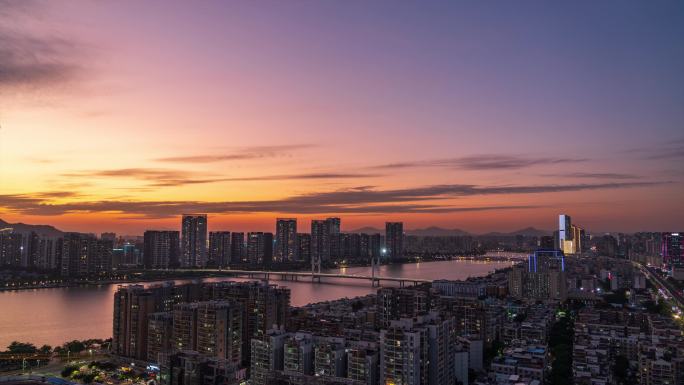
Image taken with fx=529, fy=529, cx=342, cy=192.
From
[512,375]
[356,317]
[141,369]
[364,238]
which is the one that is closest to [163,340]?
[141,369]

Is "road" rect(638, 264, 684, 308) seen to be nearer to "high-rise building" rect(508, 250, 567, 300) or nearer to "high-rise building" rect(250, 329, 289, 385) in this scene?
"high-rise building" rect(508, 250, 567, 300)

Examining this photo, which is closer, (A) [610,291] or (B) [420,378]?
(B) [420,378]

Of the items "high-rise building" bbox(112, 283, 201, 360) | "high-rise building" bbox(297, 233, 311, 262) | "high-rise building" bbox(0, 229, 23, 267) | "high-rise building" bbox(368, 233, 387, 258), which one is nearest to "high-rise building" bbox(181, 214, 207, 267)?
"high-rise building" bbox(297, 233, 311, 262)

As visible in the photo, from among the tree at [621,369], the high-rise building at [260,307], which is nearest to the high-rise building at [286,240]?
the high-rise building at [260,307]

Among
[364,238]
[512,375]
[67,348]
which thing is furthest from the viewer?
[364,238]

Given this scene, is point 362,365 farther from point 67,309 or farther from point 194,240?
point 194,240

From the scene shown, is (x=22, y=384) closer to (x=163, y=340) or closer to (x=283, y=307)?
(x=163, y=340)
